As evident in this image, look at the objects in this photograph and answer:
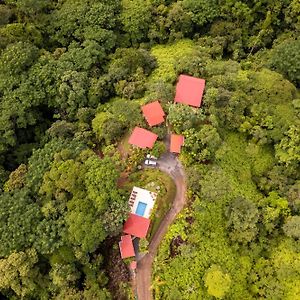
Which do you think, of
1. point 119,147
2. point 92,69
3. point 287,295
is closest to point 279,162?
point 287,295

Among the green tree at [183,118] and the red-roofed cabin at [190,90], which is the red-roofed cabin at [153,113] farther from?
the red-roofed cabin at [190,90]

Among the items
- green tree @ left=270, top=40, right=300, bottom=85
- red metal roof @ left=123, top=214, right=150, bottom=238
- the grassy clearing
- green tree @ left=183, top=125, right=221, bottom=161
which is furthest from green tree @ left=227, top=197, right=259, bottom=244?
green tree @ left=270, top=40, right=300, bottom=85

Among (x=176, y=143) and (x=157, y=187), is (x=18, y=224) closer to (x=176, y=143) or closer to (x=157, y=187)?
(x=157, y=187)

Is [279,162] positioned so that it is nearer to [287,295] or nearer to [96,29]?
[287,295]

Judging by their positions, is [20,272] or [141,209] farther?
[141,209]

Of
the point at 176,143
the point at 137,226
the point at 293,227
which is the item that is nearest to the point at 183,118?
the point at 176,143

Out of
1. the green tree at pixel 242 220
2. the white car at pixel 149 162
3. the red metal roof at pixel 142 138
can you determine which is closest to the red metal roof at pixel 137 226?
the white car at pixel 149 162

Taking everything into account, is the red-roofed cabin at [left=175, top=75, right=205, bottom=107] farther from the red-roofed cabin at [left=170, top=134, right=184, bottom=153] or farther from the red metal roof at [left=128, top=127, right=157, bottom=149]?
the red metal roof at [left=128, top=127, right=157, bottom=149]
